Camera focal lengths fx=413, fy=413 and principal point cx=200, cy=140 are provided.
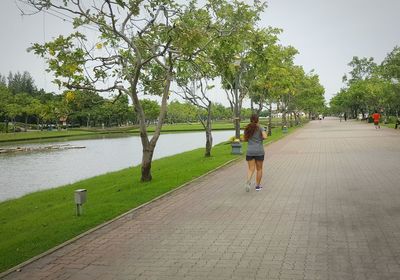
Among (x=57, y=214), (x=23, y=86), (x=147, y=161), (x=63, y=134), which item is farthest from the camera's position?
(x=23, y=86)

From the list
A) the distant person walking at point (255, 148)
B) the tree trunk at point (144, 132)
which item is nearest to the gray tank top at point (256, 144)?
the distant person walking at point (255, 148)

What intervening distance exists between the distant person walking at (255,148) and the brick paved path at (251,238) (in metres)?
0.44

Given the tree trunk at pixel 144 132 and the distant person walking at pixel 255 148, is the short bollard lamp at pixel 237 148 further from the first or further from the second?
the distant person walking at pixel 255 148

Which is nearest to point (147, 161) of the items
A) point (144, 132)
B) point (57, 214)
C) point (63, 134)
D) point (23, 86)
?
point (144, 132)

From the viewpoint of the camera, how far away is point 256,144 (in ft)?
33.5

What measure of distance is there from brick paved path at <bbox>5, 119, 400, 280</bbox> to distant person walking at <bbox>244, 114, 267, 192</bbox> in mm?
→ 440

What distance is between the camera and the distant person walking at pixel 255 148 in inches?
401

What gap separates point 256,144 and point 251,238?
4.20 m

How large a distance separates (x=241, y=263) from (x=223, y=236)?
1216mm

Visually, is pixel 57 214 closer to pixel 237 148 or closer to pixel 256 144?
pixel 256 144

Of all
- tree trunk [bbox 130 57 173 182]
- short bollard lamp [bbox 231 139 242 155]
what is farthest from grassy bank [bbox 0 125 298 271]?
short bollard lamp [bbox 231 139 242 155]

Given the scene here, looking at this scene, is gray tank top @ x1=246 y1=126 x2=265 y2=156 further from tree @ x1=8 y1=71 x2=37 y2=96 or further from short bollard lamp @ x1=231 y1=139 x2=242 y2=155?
tree @ x1=8 y1=71 x2=37 y2=96

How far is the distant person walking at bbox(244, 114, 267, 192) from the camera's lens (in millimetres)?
10180

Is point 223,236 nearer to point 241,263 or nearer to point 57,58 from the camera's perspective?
point 241,263
